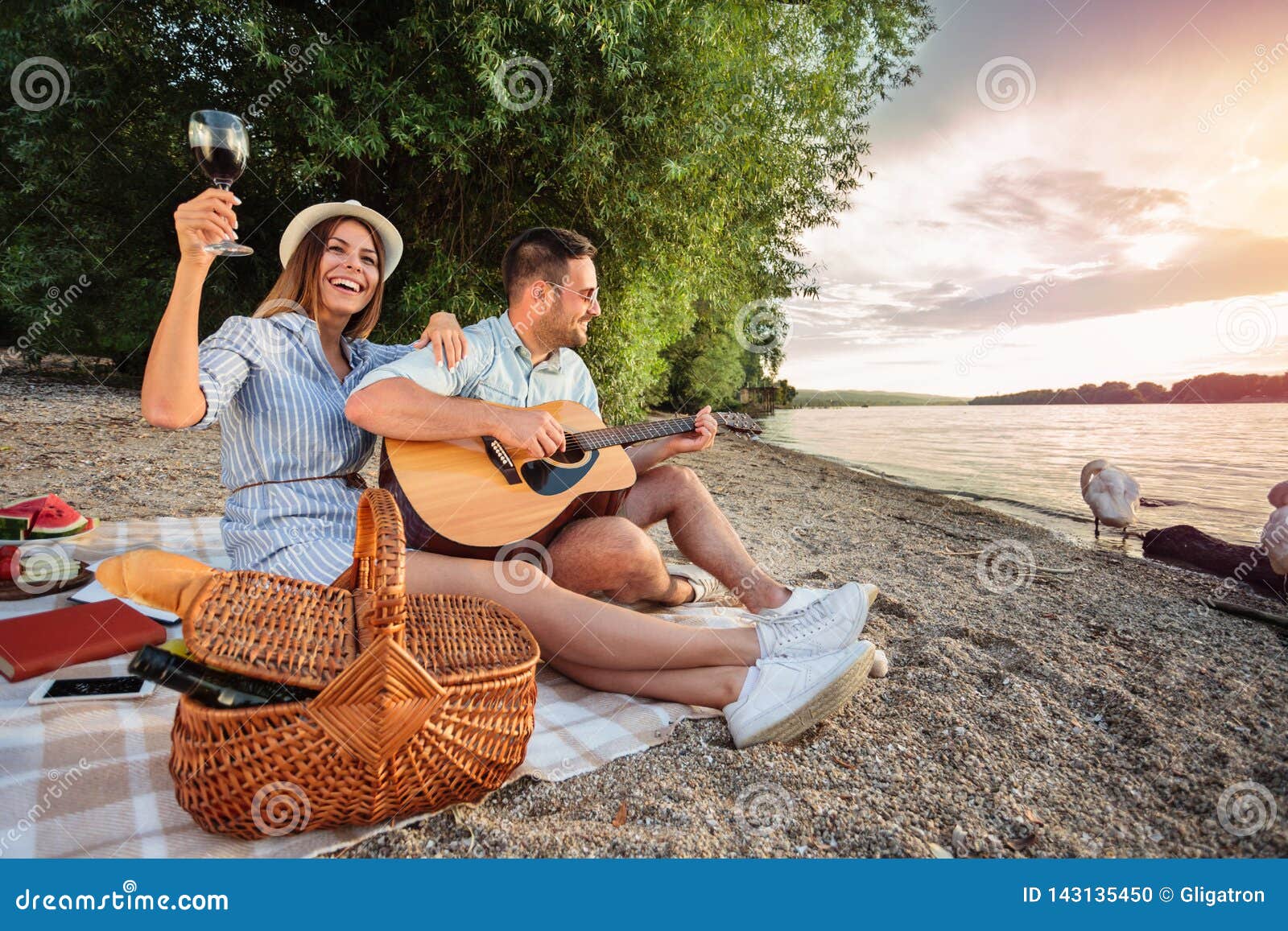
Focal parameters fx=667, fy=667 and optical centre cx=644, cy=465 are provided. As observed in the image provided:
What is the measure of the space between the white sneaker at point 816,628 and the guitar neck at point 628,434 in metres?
1.01

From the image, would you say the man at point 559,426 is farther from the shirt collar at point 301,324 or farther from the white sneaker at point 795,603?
the shirt collar at point 301,324

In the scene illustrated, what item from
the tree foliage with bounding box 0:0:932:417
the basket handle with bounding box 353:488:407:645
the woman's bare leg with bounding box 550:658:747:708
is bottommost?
the woman's bare leg with bounding box 550:658:747:708

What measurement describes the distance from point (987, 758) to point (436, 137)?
18.4 feet

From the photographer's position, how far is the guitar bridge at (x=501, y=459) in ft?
7.95

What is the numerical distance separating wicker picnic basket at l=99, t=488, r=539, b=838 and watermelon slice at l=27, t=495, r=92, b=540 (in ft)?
8.45

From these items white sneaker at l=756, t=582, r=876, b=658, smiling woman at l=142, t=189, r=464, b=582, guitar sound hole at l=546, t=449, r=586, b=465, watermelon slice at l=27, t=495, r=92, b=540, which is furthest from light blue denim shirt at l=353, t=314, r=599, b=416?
watermelon slice at l=27, t=495, r=92, b=540

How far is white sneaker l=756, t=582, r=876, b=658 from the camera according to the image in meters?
2.05

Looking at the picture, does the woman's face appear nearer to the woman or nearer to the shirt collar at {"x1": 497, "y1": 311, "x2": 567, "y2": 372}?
the woman

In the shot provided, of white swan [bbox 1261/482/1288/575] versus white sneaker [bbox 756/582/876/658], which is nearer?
white sneaker [bbox 756/582/876/658]

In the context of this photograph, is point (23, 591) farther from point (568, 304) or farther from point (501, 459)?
point (568, 304)

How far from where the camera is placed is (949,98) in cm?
868

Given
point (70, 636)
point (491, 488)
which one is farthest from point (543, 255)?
point (70, 636)

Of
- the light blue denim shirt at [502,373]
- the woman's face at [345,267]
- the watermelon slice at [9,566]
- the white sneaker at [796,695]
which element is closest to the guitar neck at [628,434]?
the light blue denim shirt at [502,373]

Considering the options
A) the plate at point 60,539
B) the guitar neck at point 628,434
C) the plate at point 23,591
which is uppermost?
the guitar neck at point 628,434
